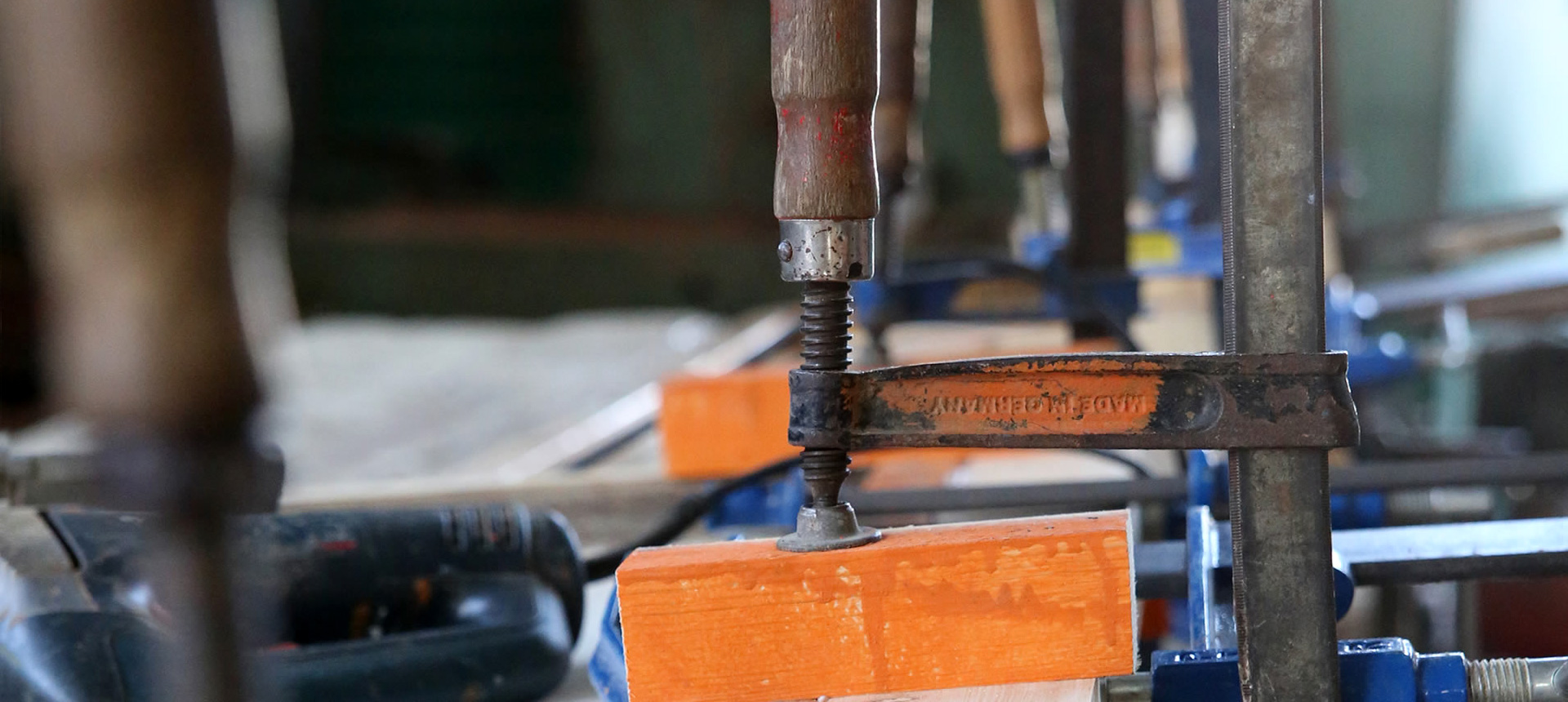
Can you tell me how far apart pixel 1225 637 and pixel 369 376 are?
10.8ft

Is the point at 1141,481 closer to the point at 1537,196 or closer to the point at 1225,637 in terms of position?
the point at 1225,637

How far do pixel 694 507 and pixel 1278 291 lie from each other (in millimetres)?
546

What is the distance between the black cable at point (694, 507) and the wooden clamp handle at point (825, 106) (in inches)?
14.8

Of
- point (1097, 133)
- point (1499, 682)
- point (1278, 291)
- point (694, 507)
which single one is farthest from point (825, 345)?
point (1097, 133)

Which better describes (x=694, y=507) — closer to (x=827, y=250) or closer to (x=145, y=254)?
(x=827, y=250)

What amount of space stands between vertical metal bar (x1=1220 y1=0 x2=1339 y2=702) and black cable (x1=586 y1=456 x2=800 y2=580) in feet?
1.43

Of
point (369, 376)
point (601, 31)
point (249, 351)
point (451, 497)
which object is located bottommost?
point (369, 376)

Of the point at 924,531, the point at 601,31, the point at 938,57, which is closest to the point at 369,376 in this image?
the point at 601,31

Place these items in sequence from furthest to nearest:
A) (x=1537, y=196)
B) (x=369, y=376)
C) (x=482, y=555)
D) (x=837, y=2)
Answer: (x=369, y=376), (x=1537, y=196), (x=482, y=555), (x=837, y=2)

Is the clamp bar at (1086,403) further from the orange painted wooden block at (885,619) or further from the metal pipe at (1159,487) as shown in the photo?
the metal pipe at (1159,487)

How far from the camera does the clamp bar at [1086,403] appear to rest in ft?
1.75

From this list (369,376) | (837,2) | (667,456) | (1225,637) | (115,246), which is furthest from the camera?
(369,376)

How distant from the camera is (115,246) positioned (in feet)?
0.74

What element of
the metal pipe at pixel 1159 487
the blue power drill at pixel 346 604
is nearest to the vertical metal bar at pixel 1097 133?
the metal pipe at pixel 1159 487
